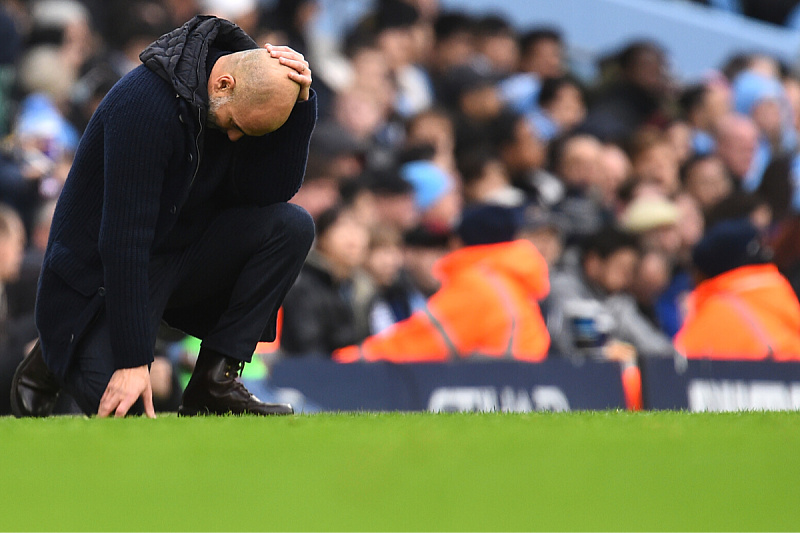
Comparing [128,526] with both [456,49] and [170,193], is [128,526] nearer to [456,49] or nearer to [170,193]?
[170,193]

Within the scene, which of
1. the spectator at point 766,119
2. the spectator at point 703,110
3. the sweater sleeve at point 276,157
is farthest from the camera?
the spectator at point 703,110

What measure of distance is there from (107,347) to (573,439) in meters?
1.86

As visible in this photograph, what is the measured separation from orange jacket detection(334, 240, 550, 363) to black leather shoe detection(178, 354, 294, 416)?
7.80ft

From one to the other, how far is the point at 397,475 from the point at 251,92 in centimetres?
162

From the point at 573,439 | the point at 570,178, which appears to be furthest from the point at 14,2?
the point at 573,439

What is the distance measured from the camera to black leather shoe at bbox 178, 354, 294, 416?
4.88 m

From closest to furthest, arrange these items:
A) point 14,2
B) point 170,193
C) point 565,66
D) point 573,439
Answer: point 573,439
point 170,193
point 14,2
point 565,66

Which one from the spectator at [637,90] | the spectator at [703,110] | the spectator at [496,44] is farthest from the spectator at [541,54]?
the spectator at [703,110]

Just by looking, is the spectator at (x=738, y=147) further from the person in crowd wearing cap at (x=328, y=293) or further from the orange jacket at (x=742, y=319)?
the person in crowd wearing cap at (x=328, y=293)

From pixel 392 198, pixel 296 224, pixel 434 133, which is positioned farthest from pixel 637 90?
pixel 296 224

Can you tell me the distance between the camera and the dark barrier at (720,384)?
7.32 metres

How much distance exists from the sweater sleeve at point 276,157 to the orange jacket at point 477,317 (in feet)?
8.24

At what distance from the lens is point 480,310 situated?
7352 millimetres

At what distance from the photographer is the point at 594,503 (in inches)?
122
